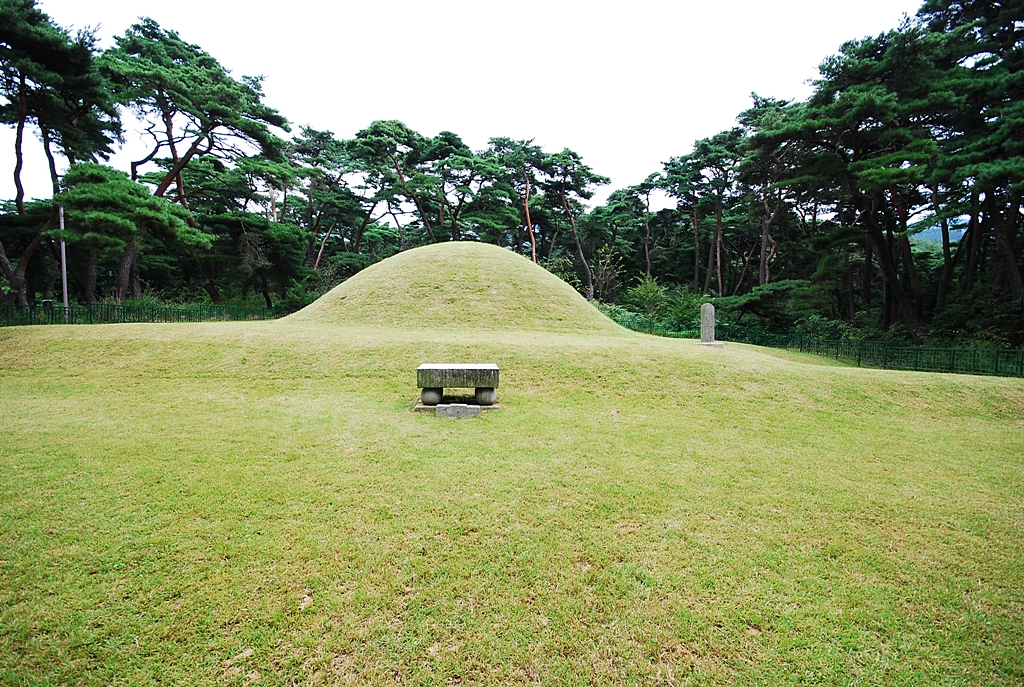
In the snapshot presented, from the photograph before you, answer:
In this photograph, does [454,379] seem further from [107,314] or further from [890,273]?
[890,273]

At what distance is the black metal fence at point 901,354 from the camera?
11391 millimetres

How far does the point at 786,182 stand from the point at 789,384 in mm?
12582

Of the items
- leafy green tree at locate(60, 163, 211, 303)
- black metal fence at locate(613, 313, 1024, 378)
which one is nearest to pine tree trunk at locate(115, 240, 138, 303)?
leafy green tree at locate(60, 163, 211, 303)

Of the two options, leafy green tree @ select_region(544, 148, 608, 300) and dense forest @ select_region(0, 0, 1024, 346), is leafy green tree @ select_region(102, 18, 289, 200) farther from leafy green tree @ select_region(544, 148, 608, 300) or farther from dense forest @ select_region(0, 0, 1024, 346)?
leafy green tree @ select_region(544, 148, 608, 300)

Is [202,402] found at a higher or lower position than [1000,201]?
lower

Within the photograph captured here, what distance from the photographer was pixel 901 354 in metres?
14.0

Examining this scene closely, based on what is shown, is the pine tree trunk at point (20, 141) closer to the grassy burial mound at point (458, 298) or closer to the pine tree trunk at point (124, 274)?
the pine tree trunk at point (124, 274)

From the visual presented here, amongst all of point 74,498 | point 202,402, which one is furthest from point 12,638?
point 202,402

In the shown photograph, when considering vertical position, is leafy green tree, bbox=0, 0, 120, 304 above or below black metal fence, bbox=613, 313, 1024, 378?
above

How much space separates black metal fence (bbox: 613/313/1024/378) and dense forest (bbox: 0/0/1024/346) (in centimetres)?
323

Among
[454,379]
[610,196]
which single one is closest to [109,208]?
[454,379]

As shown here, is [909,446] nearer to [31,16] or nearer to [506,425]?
[506,425]

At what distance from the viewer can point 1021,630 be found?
2670mm

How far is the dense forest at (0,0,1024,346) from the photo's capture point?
14.7 metres
